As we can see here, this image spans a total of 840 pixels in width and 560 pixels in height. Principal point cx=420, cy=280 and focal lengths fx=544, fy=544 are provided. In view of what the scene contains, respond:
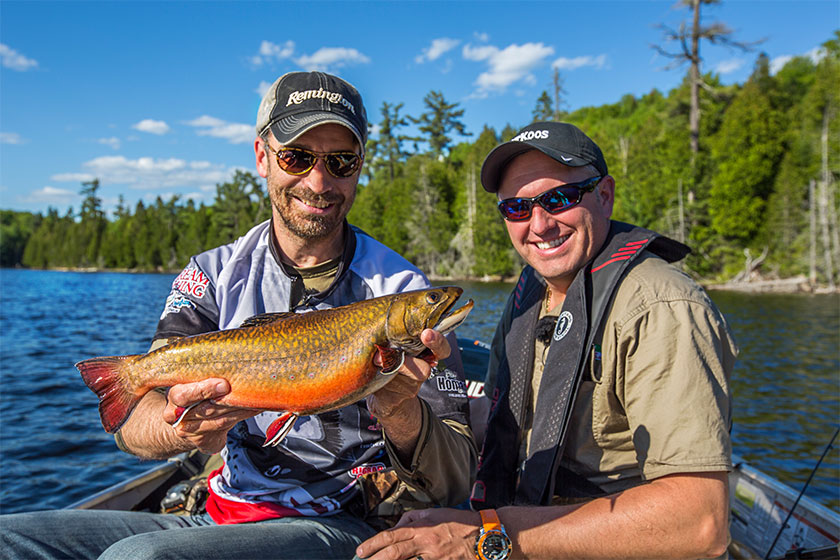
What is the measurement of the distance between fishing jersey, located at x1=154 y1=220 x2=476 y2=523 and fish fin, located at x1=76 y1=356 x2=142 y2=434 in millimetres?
520

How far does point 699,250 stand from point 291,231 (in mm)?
47966

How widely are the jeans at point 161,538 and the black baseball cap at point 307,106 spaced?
2070mm

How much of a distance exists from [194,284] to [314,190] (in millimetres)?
921

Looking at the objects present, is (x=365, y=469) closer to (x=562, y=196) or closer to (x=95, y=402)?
(x=562, y=196)

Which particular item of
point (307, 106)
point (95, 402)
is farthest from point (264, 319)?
point (95, 402)

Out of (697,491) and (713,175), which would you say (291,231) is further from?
(713,175)

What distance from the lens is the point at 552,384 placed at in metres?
2.94

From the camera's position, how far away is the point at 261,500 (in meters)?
3.01

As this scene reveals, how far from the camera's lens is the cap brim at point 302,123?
10.0 feet

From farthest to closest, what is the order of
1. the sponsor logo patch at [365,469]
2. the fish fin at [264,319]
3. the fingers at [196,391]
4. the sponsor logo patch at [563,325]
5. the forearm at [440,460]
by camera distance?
1. the sponsor logo patch at [365,469]
2. the sponsor logo patch at [563,325]
3. the forearm at [440,460]
4. the fish fin at [264,319]
5. the fingers at [196,391]

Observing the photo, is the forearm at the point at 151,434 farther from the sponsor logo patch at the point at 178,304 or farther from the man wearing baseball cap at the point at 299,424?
the sponsor logo patch at the point at 178,304

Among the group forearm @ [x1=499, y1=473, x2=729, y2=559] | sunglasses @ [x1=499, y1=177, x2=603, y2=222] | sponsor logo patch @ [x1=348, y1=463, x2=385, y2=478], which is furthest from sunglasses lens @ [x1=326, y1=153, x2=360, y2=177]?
forearm @ [x1=499, y1=473, x2=729, y2=559]

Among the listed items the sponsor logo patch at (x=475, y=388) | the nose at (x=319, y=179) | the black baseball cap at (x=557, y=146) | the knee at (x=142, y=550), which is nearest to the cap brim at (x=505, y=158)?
the black baseball cap at (x=557, y=146)

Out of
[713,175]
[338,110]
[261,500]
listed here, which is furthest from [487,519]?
[713,175]
